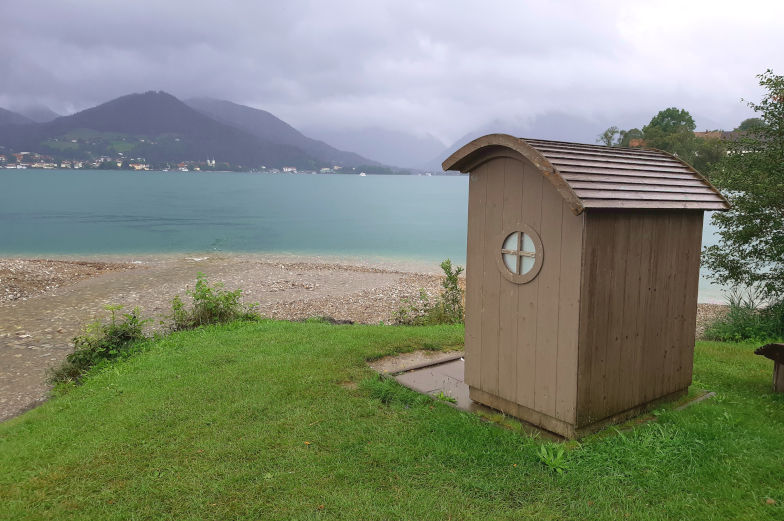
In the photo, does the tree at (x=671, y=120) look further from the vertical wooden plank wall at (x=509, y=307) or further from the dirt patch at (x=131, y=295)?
the vertical wooden plank wall at (x=509, y=307)

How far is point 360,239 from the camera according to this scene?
41.8 metres

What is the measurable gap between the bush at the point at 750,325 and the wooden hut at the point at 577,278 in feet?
16.5

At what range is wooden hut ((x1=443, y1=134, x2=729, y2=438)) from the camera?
15.4ft

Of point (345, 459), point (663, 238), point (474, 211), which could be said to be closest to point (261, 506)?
point (345, 459)

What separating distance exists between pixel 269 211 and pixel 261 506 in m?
65.0

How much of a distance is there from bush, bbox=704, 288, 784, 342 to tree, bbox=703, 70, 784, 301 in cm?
44

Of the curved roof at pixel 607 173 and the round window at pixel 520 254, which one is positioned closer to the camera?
the curved roof at pixel 607 173

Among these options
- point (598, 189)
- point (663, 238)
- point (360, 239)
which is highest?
point (598, 189)

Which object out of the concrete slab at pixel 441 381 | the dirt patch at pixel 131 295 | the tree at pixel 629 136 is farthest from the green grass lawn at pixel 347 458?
the tree at pixel 629 136

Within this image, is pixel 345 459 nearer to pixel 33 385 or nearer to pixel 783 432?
pixel 783 432

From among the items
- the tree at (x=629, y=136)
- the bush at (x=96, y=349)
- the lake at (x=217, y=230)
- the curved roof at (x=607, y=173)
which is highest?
the tree at (x=629, y=136)

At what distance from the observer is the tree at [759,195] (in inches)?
365

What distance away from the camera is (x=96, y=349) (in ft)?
27.3

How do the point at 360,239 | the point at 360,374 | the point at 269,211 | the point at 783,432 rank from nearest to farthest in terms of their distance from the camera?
the point at 783,432
the point at 360,374
the point at 360,239
the point at 269,211
